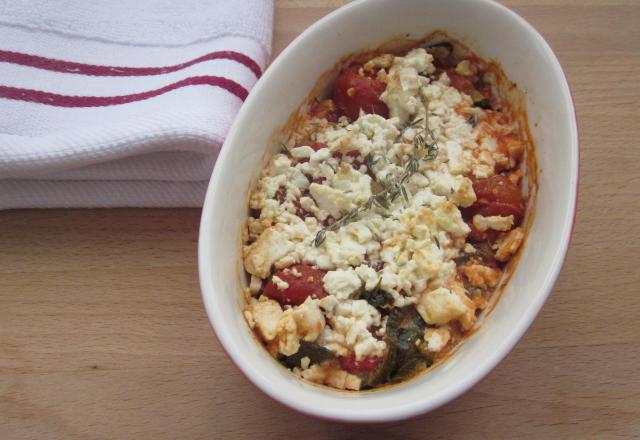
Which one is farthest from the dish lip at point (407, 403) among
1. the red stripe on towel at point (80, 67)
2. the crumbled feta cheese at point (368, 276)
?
the red stripe on towel at point (80, 67)

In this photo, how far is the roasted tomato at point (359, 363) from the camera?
35.6 inches

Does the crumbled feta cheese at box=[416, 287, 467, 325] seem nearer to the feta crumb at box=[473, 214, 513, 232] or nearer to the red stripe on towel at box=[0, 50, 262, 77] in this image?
the feta crumb at box=[473, 214, 513, 232]

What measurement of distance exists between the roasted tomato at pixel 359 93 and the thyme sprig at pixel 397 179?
3.0 inches

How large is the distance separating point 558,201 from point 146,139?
0.72 meters

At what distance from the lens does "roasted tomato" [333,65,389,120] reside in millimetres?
1116

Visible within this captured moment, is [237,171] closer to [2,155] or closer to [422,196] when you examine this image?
[422,196]

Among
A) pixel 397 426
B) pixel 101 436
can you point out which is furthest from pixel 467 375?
pixel 101 436

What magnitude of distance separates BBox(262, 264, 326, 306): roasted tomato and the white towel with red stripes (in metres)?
0.29

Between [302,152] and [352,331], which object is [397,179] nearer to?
[302,152]

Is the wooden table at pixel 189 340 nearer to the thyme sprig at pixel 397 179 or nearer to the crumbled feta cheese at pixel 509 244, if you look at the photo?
the crumbled feta cheese at pixel 509 244

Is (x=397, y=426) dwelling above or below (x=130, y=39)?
below

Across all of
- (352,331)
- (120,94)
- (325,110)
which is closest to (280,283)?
(352,331)

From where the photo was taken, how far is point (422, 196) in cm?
102

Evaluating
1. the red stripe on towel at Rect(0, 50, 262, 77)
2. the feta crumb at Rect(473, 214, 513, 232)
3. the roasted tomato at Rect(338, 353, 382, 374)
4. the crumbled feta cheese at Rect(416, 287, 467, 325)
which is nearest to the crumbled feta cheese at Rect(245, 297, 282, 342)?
the roasted tomato at Rect(338, 353, 382, 374)
